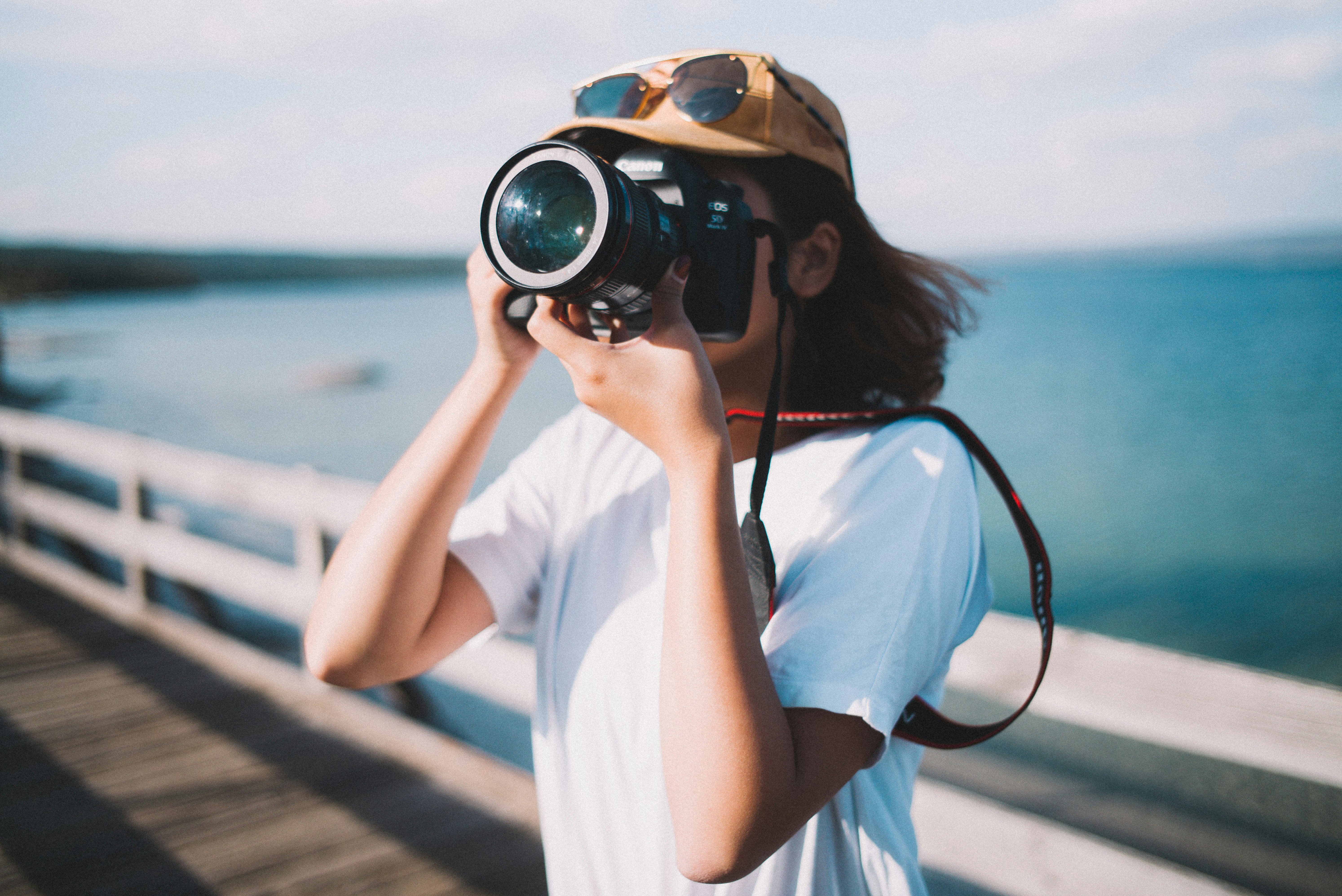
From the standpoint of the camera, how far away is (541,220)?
729 mm

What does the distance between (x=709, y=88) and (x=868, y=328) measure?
0.34 metres

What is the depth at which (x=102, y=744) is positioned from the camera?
7.70 ft

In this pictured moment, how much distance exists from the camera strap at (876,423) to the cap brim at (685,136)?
0.25 feet

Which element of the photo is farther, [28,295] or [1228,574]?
[28,295]

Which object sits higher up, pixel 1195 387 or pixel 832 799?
pixel 832 799

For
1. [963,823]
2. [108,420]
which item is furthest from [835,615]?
[108,420]

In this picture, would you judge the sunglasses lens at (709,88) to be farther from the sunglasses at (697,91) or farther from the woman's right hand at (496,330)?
the woman's right hand at (496,330)

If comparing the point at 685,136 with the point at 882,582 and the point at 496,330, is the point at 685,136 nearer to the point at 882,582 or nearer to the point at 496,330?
the point at 496,330

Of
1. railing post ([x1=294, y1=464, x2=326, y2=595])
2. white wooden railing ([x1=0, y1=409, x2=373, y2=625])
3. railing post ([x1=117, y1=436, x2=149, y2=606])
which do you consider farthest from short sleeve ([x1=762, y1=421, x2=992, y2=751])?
railing post ([x1=117, y1=436, x2=149, y2=606])

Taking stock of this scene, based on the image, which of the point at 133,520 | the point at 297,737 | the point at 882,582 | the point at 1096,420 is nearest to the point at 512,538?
the point at 882,582

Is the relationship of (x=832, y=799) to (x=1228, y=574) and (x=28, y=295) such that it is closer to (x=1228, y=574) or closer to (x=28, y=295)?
(x=1228, y=574)

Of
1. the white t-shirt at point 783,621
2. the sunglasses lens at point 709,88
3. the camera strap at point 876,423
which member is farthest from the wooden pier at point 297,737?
the sunglasses lens at point 709,88

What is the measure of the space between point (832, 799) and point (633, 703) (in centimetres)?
20

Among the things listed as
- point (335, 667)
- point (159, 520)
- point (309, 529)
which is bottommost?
point (159, 520)
